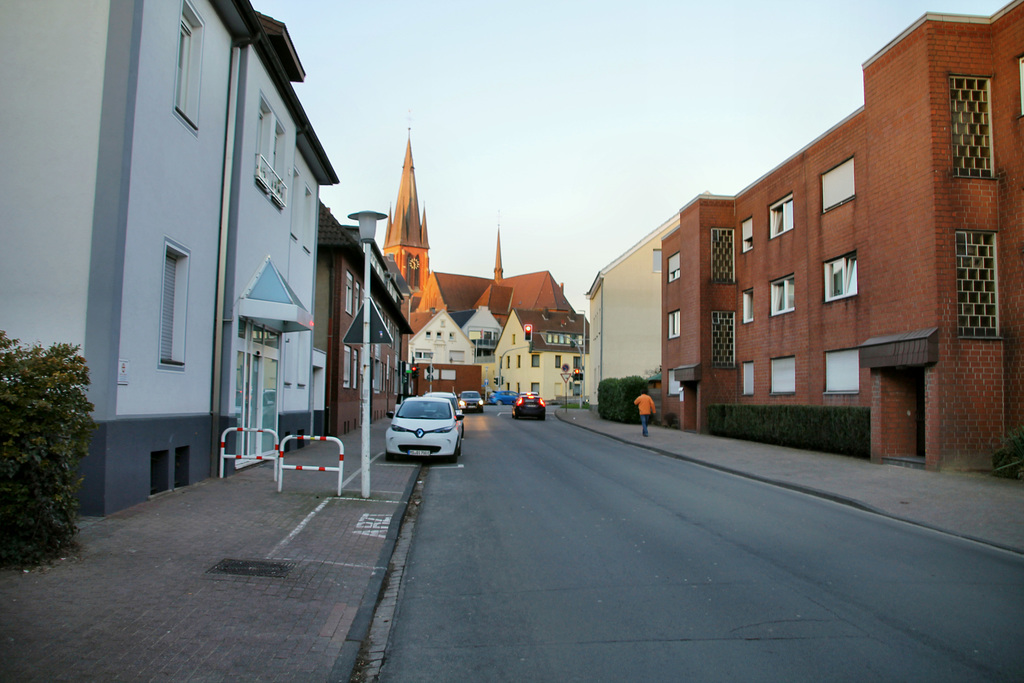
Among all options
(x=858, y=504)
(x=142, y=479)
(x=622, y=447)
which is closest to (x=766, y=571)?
(x=858, y=504)

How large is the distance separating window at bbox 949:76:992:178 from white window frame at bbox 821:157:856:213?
3.65 meters

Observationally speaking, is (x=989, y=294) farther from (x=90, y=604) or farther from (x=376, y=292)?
(x=376, y=292)

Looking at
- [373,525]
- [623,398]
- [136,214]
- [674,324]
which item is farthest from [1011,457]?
[623,398]

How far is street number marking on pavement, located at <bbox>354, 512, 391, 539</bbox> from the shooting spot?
7973mm

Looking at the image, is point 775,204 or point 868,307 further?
point 775,204

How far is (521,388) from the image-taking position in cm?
8125

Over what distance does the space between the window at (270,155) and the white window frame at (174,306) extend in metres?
3.84

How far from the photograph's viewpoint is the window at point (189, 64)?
9.91 metres

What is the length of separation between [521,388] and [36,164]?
73.9m

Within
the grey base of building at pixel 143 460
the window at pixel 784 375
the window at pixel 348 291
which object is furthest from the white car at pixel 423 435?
the window at pixel 784 375

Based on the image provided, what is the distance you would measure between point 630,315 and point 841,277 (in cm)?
2908

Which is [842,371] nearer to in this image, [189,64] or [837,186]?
[837,186]

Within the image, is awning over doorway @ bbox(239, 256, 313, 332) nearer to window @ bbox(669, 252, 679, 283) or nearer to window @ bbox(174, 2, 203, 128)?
window @ bbox(174, 2, 203, 128)

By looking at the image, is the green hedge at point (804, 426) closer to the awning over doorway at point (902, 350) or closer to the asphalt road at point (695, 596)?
the awning over doorway at point (902, 350)
